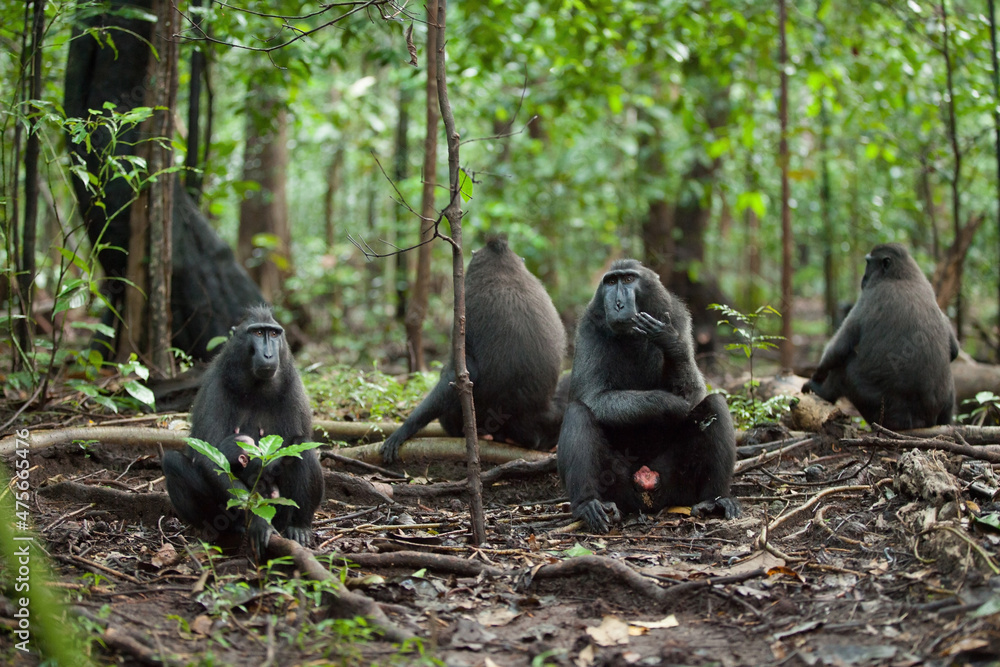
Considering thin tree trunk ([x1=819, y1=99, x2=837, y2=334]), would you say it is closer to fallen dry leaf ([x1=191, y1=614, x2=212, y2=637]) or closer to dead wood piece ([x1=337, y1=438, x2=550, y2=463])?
dead wood piece ([x1=337, y1=438, x2=550, y2=463])

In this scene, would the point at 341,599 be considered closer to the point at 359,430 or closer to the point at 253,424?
the point at 253,424

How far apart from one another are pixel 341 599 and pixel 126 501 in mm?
2304

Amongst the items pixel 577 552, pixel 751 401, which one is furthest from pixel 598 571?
pixel 751 401

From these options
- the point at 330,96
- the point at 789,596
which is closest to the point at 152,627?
the point at 789,596

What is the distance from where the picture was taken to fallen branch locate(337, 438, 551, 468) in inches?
261

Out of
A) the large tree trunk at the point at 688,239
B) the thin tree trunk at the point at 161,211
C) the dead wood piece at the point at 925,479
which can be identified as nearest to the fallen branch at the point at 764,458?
the dead wood piece at the point at 925,479

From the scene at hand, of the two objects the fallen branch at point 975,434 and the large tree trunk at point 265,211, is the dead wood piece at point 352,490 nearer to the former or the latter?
the fallen branch at point 975,434

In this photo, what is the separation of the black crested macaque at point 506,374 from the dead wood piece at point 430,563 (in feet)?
7.93

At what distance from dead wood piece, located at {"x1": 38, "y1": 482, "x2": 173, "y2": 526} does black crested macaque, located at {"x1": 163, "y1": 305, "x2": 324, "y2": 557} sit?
49 cm

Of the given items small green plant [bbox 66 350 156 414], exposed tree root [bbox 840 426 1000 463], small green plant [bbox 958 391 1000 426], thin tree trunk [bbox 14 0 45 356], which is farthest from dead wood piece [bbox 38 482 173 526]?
small green plant [bbox 958 391 1000 426]

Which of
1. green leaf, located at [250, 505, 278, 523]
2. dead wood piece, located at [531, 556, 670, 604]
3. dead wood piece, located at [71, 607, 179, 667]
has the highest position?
green leaf, located at [250, 505, 278, 523]

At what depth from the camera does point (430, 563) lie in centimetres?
420

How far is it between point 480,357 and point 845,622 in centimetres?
403

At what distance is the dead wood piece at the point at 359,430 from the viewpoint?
22.7 ft
